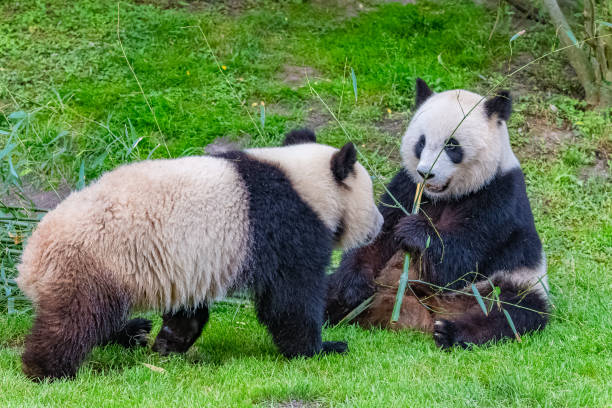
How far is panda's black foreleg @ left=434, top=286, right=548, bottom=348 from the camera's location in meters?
5.43

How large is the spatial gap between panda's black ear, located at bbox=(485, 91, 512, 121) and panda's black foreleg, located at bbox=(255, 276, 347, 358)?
1.81 meters

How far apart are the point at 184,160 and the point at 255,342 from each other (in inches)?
55.6

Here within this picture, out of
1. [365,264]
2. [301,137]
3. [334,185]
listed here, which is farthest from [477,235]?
[301,137]

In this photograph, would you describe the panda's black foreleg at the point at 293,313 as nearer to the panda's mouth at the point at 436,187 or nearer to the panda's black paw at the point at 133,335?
the panda's black paw at the point at 133,335

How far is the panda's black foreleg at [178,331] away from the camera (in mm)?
5199

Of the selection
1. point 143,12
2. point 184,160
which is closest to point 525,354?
point 184,160

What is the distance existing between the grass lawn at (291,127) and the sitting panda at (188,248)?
266mm

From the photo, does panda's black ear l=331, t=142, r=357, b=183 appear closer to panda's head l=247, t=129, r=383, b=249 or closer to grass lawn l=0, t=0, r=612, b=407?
panda's head l=247, t=129, r=383, b=249

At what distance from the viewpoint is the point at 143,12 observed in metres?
10.3

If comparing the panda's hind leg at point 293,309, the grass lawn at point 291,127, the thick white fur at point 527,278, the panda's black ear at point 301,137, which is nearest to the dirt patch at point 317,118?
the grass lawn at point 291,127

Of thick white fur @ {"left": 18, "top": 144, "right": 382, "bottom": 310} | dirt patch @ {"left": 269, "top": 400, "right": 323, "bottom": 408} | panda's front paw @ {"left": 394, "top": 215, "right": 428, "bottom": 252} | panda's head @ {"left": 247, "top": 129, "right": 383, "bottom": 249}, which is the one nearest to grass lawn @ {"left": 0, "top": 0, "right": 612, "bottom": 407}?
dirt patch @ {"left": 269, "top": 400, "right": 323, "bottom": 408}

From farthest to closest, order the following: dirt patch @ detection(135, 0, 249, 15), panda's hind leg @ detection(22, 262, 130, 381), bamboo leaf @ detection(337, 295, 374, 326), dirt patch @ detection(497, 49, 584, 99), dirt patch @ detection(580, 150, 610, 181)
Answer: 1. dirt patch @ detection(135, 0, 249, 15)
2. dirt patch @ detection(497, 49, 584, 99)
3. dirt patch @ detection(580, 150, 610, 181)
4. bamboo leaf @ detection(337, 295, 374, 326)
5. panda's hind leg @ detection(22, 262, 130, 381)

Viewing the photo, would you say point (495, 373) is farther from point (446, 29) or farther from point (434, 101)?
point (446, 29)

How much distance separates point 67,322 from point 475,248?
282 centimetres
